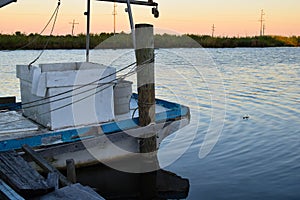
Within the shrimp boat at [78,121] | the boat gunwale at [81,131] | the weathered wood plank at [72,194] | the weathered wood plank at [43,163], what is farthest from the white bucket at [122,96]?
the weathered wood plank at [72,194]

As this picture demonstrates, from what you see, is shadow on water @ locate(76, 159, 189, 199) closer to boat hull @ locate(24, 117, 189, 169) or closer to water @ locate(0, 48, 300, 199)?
water @ locate(0, 48, 300, 199)

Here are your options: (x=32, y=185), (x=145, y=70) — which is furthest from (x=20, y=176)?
(x=145, y=70)

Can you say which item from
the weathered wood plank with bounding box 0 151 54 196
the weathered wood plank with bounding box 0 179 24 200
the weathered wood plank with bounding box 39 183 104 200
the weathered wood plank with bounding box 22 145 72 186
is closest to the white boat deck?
the weathered wood plank with bounding box 22 145 72 186

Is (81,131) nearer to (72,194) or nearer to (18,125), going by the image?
(18,125)

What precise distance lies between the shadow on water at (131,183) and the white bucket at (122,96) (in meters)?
1.29

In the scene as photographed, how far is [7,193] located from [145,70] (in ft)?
12.2

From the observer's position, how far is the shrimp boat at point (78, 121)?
24.0ft

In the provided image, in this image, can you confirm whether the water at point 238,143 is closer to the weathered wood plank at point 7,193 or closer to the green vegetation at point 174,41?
the weathered wood plank at point 7,193

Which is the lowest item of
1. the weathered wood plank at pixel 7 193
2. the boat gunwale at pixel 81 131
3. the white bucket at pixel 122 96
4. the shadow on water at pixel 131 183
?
the shadow on water at pixel 131 183

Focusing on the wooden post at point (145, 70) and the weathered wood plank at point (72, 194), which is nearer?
the weathered wood plank at point (72, 194)

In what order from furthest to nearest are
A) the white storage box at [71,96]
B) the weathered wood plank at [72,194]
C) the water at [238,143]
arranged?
the water at [238,143] < the white storage box at [71,96] < the weathered wood plank at [72,194]

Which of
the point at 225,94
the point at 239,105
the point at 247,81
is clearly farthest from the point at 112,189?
the point at 247,81

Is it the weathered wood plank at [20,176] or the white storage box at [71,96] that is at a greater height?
the white storage box at [71,96]

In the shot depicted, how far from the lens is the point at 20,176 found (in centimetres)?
572
